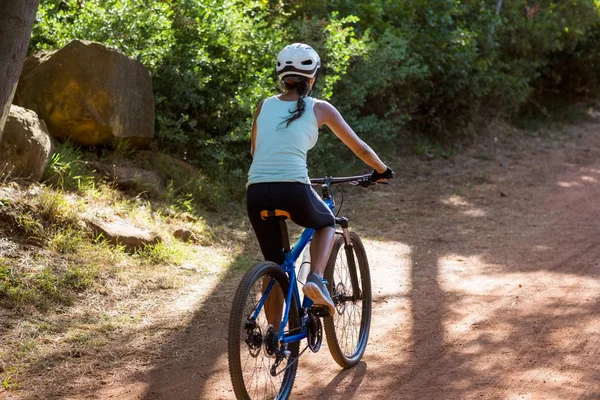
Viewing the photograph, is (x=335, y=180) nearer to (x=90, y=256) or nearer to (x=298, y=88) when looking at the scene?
(x=298, y=88)

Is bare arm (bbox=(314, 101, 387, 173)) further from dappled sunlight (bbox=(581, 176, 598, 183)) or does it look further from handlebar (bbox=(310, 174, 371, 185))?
dappled sunlight (bbox=(581, 176, 598, 183))

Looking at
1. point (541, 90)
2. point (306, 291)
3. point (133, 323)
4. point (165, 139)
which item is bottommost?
point (133, 323)

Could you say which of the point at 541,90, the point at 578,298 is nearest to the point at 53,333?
the point at 578,298

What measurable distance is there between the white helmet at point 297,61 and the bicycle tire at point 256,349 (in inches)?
42.9

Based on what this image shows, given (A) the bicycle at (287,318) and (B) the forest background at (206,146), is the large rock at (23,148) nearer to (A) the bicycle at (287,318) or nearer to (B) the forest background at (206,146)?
(B) the forest background at (206,146)

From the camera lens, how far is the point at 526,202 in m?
11.0

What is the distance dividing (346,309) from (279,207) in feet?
4.00

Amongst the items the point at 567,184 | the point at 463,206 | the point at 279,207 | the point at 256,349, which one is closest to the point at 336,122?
the point at 279,207

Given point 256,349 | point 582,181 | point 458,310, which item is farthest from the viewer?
point 582,181

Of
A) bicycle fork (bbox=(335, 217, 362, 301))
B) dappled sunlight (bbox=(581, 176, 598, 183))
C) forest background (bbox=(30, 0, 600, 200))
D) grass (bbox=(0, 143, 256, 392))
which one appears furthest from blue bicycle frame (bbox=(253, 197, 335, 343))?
dappled sunlight (bbox=(581, 176, 598, 183))

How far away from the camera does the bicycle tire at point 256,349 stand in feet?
13.0

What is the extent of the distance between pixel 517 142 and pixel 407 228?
673cm

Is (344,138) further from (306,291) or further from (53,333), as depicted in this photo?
(53,333)

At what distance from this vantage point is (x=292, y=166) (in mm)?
4324
